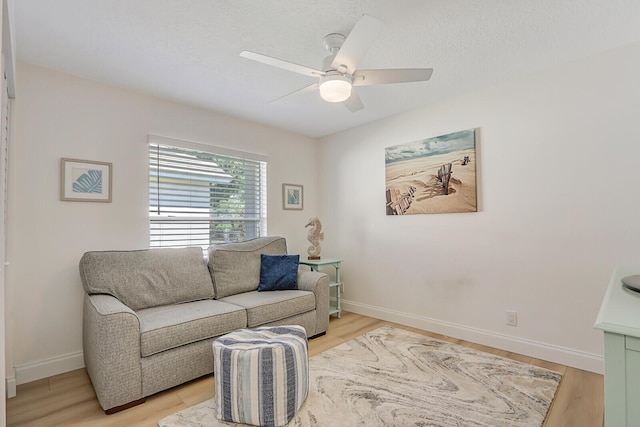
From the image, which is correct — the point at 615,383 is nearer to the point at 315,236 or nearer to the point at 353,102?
the point at 353,102

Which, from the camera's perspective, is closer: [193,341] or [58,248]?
[193,341]

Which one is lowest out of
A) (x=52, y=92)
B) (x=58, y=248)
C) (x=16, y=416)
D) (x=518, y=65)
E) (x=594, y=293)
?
(x=16, y=416)

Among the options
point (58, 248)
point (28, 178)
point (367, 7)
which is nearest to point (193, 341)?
point (58, 248)

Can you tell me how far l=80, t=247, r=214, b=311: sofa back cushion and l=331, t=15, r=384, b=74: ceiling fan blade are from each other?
2148mm

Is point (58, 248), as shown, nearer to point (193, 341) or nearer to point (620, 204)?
point (193, 341)

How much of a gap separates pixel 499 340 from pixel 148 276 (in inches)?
123

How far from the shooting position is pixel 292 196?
14.0 feet

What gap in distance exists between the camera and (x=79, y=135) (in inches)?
104

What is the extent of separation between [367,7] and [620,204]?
224 cm

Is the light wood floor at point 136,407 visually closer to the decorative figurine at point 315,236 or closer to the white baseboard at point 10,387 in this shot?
the white baseboard at point 10,387

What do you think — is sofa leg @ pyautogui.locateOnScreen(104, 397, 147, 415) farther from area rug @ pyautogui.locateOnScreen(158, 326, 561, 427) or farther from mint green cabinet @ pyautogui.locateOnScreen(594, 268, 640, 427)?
mint green cabinet @ pyautogui.locateOnScreen(594, 268, 640, 427)

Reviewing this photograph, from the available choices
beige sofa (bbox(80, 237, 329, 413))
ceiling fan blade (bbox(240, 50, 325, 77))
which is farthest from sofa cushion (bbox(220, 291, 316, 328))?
ceiling fan blade (bbox(240, 50, 325, 77))

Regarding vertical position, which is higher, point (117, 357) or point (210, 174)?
point (210, 174)

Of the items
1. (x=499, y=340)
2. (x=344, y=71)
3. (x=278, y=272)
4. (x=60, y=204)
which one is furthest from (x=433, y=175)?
(x=60, y=204)
